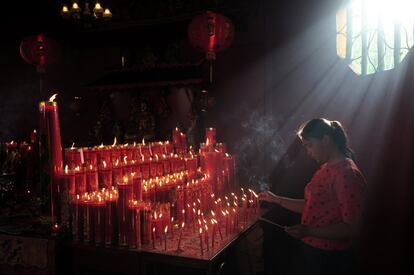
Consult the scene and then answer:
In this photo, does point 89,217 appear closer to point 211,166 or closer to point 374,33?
point 211,166

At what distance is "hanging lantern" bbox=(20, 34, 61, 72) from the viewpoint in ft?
21.6

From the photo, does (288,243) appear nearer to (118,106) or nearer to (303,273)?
(303,273)

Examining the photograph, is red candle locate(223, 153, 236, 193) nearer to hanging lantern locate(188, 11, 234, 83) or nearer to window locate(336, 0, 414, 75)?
hanging lantern locate(188, 11, 234, 83)

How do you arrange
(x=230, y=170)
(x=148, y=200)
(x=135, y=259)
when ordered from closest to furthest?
(x=135, y=259)
(x=148, y=200)
(x=230, y=170)

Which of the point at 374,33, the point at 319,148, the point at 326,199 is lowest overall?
the point at 326,199

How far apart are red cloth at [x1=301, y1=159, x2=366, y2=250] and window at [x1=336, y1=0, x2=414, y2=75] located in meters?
3.80

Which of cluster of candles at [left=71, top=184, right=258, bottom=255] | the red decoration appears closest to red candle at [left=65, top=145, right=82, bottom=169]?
cluster of candles at [left=71, top=184, right=258, bottom=255]

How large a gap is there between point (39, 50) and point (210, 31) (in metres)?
3.18

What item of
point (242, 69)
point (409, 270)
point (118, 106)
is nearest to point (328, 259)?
point (409, 270)

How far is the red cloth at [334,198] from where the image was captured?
226 centimetres

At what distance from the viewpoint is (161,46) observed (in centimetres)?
815

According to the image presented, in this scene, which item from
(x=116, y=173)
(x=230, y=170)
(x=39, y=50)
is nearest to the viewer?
(x=116, y=173)

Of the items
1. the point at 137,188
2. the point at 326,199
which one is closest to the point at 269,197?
the point at 326,199

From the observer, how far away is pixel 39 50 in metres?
6.66
